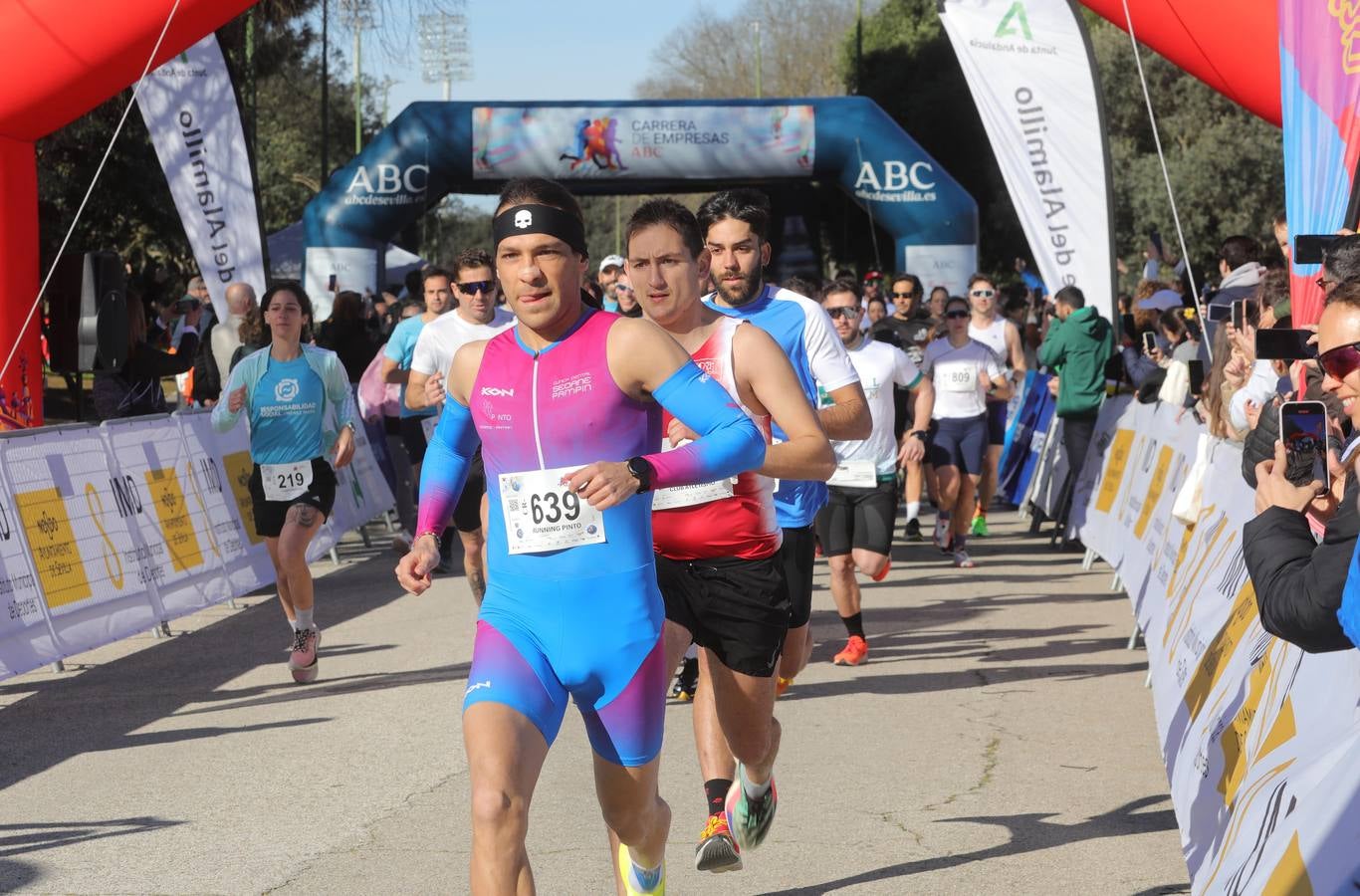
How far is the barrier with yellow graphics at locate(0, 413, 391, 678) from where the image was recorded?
29.5 feet

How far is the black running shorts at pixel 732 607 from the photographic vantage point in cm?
553

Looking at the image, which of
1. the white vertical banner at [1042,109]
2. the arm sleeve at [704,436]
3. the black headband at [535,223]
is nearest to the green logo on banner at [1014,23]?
the white vertical banner at [1042,109]

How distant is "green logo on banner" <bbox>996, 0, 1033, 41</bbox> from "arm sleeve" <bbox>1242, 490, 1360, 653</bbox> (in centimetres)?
1189

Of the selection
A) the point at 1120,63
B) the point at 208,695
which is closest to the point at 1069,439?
the point at 208,695

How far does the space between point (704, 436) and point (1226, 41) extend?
282 inches

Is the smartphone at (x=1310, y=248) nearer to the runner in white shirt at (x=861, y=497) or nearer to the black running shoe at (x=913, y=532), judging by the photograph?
the runner in white shirt at (x=861, y=497)

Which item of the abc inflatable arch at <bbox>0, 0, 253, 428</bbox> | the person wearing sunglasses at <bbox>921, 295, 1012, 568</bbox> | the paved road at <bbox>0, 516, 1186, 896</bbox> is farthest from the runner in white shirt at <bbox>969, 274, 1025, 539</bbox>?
the abc inflatable arch at <bbox>0, 0, 253, 428</bbox>

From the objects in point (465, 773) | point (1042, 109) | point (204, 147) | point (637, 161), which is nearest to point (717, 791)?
point (465, 773)

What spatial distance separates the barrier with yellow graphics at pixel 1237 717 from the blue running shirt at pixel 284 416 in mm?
4270

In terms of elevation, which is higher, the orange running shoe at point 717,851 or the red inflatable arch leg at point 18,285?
the red inflatable arch leg at point 18,285

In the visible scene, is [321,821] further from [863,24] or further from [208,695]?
[863,24]

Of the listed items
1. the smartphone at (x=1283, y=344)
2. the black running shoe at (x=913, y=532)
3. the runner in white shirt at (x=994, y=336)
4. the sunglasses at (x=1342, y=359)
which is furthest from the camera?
the black running shoe at (x=913, y=532)

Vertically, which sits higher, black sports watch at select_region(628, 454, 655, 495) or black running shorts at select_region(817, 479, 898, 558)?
black sports watch at select_region(628, 454, 655, 495)

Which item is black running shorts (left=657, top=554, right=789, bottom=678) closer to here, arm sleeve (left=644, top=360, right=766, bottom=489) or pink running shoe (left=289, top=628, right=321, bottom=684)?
arm sleeve (left=644, top=360, right=766, bottom=489)
